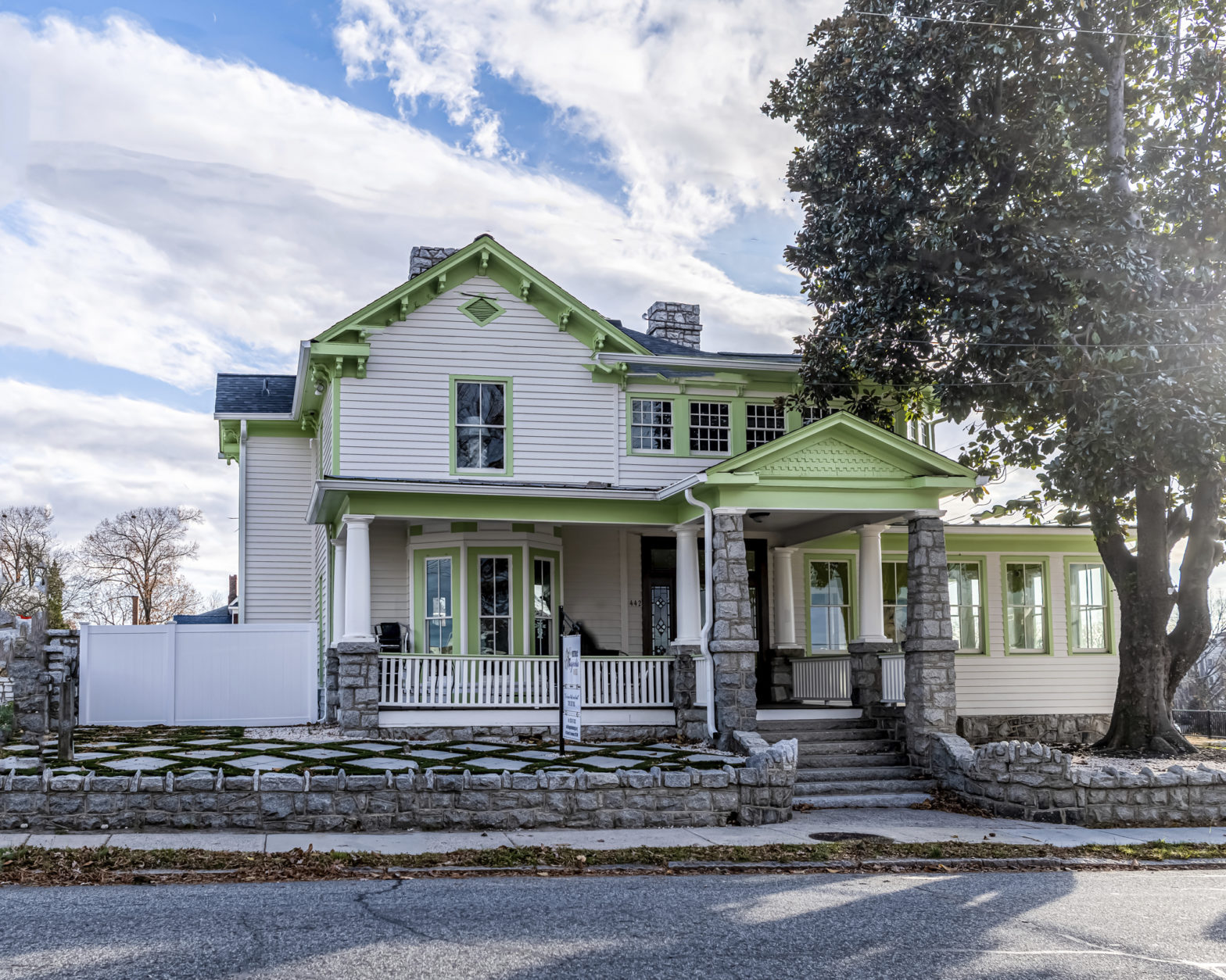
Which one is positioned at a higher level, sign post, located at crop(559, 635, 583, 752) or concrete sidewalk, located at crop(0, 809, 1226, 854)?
sign post, located at crop(559, 635, 583, 752)

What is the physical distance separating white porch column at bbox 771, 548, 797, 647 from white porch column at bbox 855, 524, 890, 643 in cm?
225

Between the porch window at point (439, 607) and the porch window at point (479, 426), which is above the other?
the porch window at point (479, 426)

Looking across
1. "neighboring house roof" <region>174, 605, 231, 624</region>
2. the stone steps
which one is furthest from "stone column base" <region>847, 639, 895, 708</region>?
"neighboring house roof" <region>174, 605, 231, 624</region>

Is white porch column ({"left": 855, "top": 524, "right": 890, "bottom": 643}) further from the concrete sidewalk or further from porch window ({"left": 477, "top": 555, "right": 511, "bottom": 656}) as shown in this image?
porch window ({"left": 477, "top": 555, "right": 511, "bottom": 656})

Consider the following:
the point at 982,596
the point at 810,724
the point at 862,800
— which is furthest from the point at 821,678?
the point at 862,800

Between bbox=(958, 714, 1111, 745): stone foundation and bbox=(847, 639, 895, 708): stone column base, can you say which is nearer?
bbox=(847, 639, 895, 708): stone column base

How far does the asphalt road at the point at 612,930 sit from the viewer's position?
6496mm

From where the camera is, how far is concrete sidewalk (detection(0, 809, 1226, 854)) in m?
10.2

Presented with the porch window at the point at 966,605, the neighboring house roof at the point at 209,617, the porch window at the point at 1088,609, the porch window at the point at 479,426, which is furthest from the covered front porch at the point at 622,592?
the neighboring house roof at the point at 209,617

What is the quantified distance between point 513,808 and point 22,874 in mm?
4401

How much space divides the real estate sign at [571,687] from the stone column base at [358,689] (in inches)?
149

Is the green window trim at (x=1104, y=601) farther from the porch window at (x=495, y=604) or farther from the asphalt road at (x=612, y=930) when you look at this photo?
the asphalt road at (x=612, y=930)

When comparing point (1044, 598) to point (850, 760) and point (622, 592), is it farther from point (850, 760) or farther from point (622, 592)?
point (622, 592)

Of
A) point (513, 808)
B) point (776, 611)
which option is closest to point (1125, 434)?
point (776, 611)
